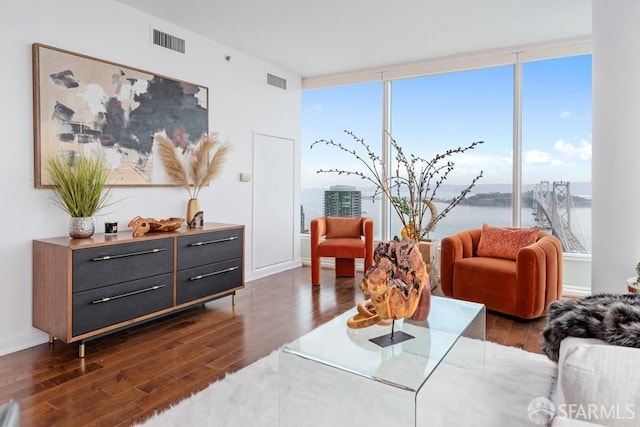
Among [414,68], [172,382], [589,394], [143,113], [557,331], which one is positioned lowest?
[172,382]

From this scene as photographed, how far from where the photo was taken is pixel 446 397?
7.57ft

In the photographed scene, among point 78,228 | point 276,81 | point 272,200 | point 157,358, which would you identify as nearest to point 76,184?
point 78,228

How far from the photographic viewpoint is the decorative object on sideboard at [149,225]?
3.36 m

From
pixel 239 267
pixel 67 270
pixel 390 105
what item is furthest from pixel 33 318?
pixel 390 105

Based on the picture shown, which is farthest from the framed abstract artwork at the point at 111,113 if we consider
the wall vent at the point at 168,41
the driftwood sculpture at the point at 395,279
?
the driftwood sculpture at the point at 395,279

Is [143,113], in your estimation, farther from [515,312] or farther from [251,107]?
[515,312]

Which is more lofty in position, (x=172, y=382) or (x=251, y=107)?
(x=251, y=107)

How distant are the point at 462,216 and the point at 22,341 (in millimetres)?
4844

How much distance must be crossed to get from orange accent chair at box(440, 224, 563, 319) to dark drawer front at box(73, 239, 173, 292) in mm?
2731

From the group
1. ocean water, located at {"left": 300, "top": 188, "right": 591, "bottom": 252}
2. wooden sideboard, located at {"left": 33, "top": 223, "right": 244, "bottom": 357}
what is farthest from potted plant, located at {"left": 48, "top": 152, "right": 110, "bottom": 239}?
ocean water, located at {"left": 300, "top": 188, "right": 591, "bottom": 252}

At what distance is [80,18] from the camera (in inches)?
133

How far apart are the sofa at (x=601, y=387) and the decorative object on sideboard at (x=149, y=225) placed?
3.19 meters

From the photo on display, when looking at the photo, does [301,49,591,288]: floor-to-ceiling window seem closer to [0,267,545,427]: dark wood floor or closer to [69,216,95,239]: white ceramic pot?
[0,267,545,427]: dark wood floor

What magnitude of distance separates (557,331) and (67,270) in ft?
9.94
